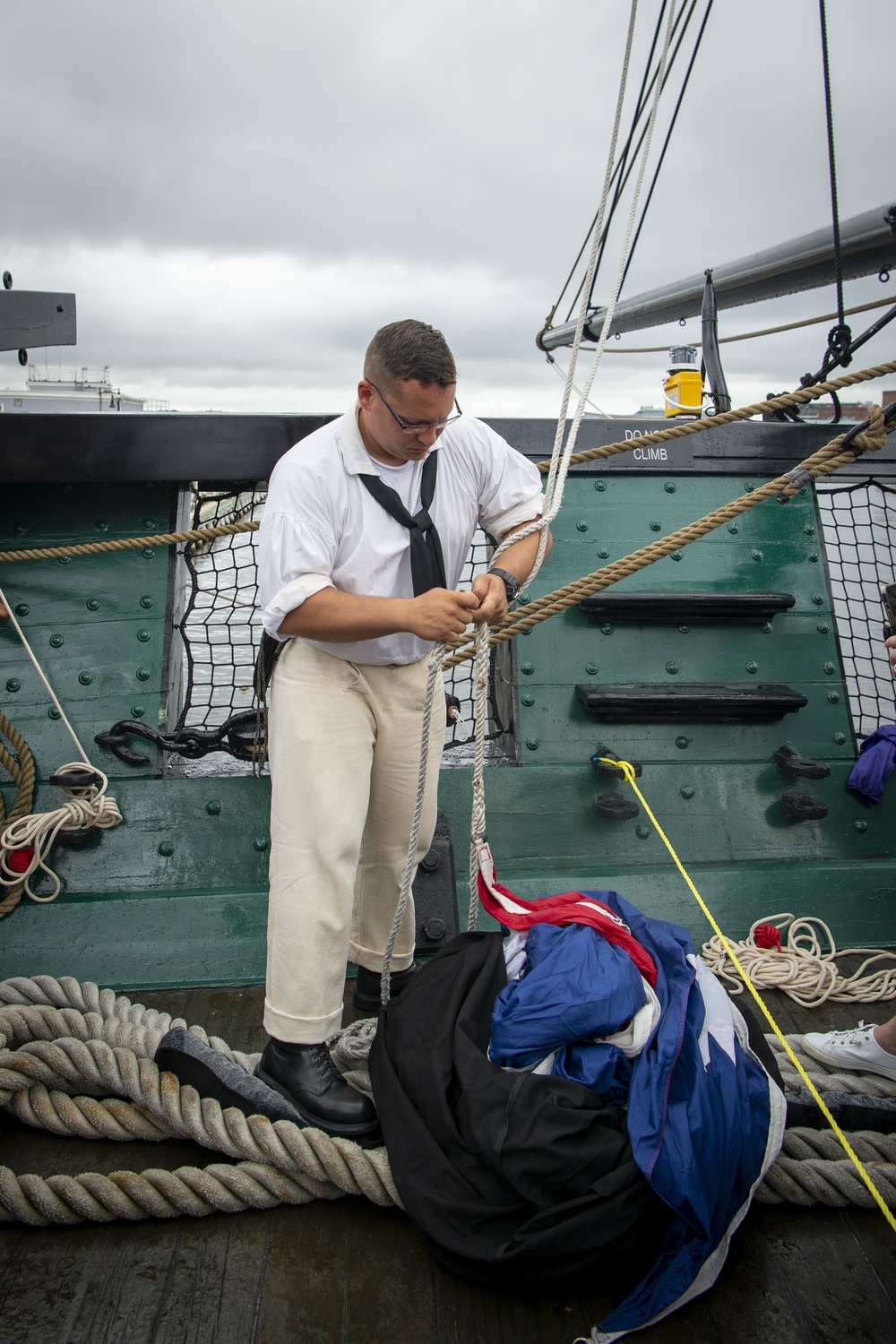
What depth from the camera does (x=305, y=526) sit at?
1.91 meters

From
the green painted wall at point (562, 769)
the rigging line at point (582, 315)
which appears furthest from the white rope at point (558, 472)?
the green painted wall at point (562, 769)

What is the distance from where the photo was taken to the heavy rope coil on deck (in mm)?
1779

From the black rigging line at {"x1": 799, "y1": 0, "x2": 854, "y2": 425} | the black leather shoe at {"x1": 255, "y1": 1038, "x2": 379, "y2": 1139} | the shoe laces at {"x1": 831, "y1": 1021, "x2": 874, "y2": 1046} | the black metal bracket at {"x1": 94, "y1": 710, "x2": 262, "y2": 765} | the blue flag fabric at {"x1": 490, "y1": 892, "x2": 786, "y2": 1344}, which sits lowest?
the black leather shoe at {"x1": 255, "y1": 1038, "x2": 379, "y2": 1139}

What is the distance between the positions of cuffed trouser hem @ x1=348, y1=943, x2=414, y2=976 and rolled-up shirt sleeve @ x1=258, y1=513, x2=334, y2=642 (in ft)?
3.19

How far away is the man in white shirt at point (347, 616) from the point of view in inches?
73.9

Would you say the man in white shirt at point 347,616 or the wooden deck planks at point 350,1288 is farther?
the man in white shirt at point 347,616

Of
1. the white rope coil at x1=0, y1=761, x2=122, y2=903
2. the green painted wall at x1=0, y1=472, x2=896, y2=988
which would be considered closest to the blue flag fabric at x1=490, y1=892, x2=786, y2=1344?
the green painted wall at x1=0, y1=472, x2=896, y2=988

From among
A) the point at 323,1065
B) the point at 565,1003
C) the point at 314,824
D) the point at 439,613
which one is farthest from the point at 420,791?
the point at 323,1065

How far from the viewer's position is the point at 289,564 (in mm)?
1888

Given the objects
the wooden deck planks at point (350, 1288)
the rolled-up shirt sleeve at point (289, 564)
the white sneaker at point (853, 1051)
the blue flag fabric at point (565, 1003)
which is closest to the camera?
the wooden deck planks at point (350, 1288)

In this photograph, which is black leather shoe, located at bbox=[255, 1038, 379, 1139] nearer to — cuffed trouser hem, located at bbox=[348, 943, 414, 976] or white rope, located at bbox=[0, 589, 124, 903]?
cuffed trouser hem, located at bbox=[348, 943, 414, 976]

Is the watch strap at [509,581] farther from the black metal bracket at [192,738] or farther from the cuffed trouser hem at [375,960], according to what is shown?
the black metal bracket at [192,738]

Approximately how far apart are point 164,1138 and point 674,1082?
3.54 ft

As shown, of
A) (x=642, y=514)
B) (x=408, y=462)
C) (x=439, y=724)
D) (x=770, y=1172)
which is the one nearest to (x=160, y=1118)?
(x=439, y=724)
